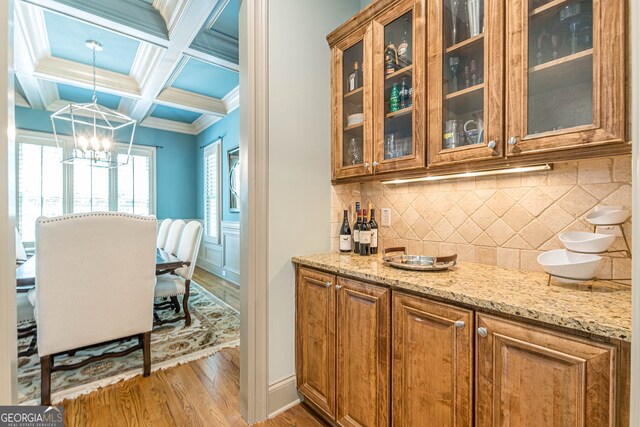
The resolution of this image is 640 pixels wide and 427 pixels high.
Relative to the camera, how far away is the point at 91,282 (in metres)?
1.76

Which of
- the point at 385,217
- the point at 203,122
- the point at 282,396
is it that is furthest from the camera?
the point at 203,122

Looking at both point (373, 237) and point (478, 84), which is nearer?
point (478, 84)

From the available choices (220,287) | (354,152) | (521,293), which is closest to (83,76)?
(220,287)

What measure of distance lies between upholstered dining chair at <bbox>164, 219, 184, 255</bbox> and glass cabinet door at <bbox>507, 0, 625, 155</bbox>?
11.2 ft

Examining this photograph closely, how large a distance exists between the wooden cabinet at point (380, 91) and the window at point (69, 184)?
4.50m

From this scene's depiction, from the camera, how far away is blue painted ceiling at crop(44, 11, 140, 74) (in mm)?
2896

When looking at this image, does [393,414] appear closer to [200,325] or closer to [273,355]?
[273,355]

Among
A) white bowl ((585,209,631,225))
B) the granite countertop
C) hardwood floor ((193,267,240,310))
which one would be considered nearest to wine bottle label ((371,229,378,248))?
the granite countertop

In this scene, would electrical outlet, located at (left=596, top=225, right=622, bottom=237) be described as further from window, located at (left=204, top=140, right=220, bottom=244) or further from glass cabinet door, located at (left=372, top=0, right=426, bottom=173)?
window, located at (left=204, top=140, right=220, bottom=244)

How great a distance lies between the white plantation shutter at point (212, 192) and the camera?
16.9 ft

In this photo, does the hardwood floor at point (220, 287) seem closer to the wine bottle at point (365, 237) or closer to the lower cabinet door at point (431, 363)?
the wine bottle at point (365, 237)

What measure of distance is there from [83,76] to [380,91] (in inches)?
170

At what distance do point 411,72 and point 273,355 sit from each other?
181cm

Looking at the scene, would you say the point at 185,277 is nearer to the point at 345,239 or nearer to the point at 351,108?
the point at 345,239
